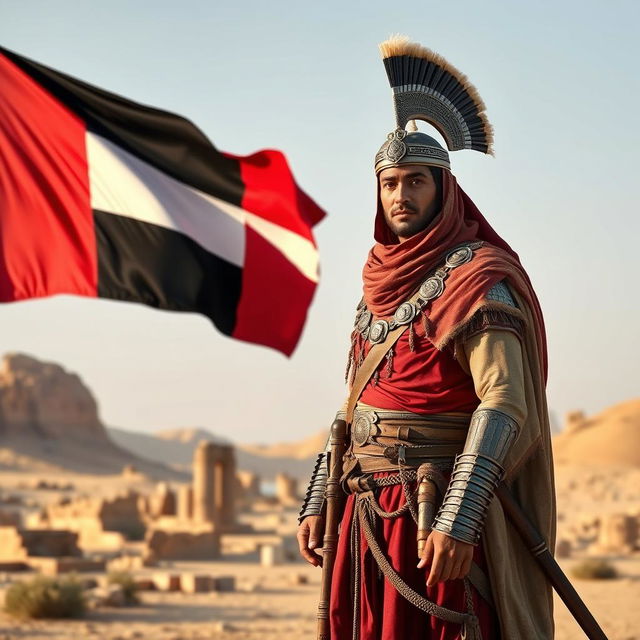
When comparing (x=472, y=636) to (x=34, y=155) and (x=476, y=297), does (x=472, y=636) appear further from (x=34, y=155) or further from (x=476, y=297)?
(x=34, y=155)

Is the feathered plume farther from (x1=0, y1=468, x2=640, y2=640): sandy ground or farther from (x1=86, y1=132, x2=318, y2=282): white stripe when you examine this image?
(x1=0, y1=468, x2=640, y2=640): sandy ground

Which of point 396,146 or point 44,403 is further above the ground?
point 44,403

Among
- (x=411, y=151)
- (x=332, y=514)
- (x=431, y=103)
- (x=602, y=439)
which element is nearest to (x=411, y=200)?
(x=411, y=151)

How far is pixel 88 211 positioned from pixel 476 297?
402 centimetres

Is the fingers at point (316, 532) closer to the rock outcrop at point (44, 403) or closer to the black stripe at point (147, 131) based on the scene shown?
the black stripe at point (147, 131)

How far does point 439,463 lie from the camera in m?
3.68

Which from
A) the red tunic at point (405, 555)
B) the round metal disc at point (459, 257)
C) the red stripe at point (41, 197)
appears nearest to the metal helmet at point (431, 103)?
the round metal disc at point (459, 257)

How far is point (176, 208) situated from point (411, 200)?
12.3 feet

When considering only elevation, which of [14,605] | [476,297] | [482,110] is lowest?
[14,605]

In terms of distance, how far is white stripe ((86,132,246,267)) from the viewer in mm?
7168

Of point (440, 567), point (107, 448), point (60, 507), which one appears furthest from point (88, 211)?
point (107, 448)

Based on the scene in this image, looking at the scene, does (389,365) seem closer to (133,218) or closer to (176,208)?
(133,218)

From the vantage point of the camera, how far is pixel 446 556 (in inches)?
133

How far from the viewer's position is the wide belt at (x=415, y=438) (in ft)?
12.1
